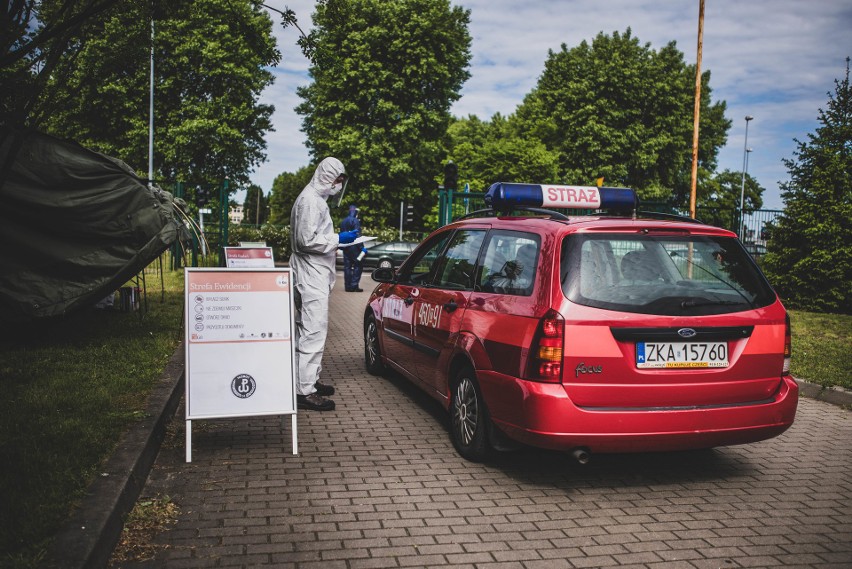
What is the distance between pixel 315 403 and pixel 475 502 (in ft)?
8.13

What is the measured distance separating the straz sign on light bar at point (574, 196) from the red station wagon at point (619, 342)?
88.4 inches

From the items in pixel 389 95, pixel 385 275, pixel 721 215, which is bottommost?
pixel 385 275

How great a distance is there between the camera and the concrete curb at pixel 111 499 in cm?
315

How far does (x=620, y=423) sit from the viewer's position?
13.7ft

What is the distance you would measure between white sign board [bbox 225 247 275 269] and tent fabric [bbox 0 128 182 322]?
1.34 m

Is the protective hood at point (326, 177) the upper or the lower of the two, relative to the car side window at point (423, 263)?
upper

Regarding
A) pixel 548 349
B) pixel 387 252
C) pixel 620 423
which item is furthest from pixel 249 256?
pixel 387 252

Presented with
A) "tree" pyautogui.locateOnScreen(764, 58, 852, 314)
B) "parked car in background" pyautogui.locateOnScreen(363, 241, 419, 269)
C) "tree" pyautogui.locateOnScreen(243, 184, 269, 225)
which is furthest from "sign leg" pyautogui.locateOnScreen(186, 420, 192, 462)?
"tree" pyautogui.locateOnScreen(243, 184, 269, 225)

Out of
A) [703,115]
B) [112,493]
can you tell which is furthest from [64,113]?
[703,115]

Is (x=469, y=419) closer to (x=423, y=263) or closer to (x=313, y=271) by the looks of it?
(x=313, y=271)

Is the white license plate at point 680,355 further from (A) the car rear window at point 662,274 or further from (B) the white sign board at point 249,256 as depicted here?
(B) the white sign board at point 249,256

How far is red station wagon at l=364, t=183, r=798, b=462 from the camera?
420 cm

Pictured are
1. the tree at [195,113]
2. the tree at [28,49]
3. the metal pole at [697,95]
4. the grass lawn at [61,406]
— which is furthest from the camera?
the tree at [195,113]

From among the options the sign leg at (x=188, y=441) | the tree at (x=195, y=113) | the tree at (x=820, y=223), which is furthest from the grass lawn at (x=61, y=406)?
the tree at (x=195, y=113)
